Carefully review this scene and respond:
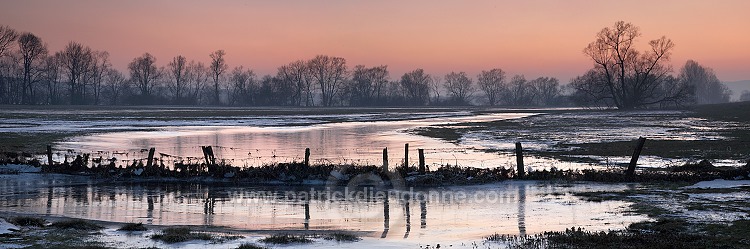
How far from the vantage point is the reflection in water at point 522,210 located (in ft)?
50.2

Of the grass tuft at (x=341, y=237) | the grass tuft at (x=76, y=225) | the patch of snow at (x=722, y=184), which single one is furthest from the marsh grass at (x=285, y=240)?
the patch of snow at (x=722, y=184)

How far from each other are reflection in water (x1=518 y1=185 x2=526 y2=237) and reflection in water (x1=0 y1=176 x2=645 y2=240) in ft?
0.07

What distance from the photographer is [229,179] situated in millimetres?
25594

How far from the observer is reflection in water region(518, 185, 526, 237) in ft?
50.2

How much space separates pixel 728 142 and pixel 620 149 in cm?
689

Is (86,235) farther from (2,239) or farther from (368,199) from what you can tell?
(368,199)

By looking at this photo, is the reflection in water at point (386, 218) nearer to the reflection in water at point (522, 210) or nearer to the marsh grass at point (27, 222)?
the reflection in water at point (522, 210)

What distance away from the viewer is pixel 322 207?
19.6 meters

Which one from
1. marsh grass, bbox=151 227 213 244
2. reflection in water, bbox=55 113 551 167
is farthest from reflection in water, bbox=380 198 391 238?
reflection in water, bbox=55 113 551 167

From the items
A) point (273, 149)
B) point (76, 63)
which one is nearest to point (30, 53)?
point (76, 63)

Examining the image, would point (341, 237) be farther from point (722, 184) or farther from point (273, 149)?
point (273, 149)

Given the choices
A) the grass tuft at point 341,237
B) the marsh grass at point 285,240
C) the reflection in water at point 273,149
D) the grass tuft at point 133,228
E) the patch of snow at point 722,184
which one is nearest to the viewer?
the marsh grass at point 285,240

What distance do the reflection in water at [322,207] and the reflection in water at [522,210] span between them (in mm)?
23

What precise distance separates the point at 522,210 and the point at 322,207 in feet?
18.6
